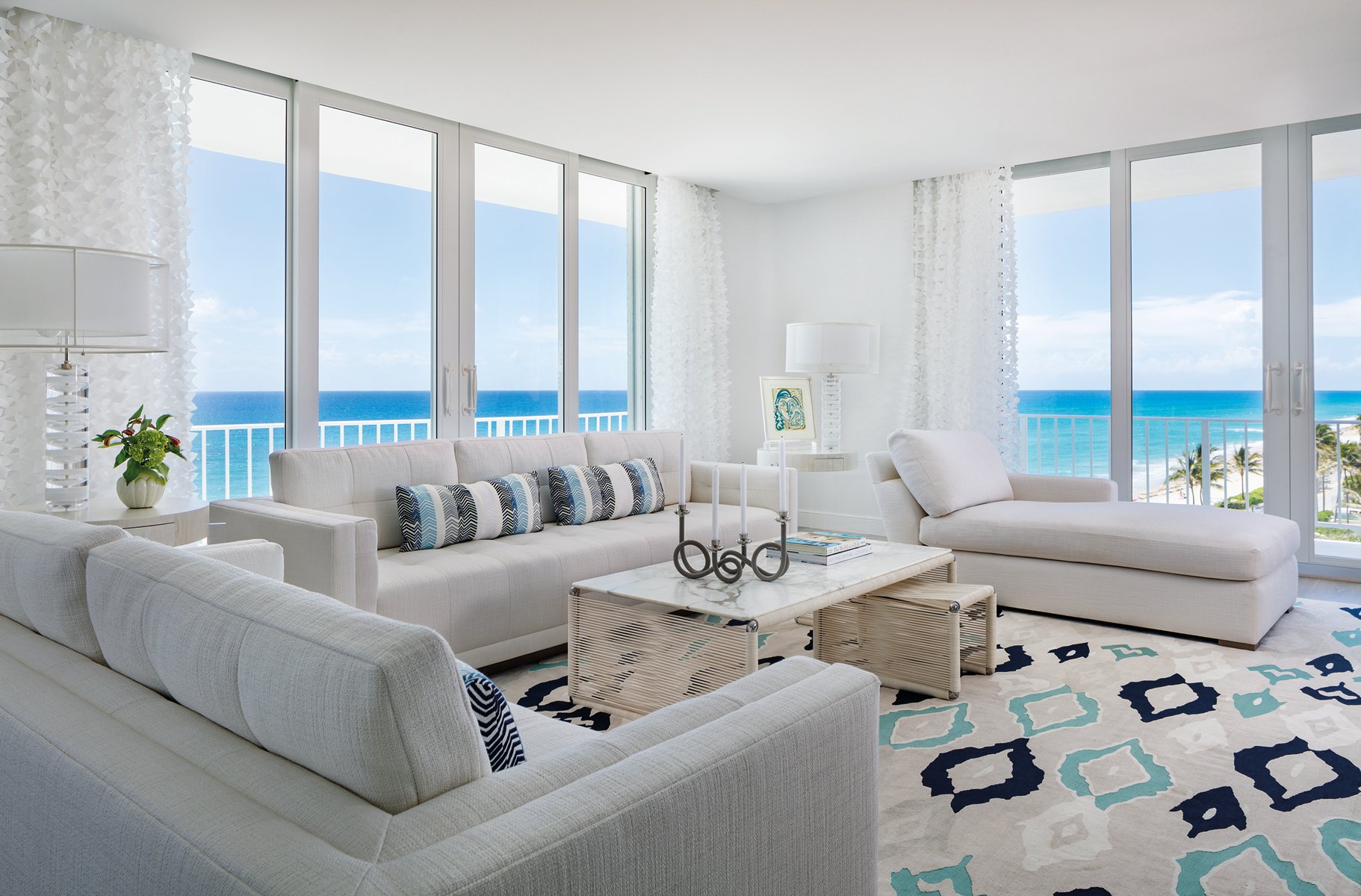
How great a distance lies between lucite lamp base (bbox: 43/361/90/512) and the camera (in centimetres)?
282

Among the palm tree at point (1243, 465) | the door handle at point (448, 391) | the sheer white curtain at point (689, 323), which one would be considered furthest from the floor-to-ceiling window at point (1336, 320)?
the door handle at point (448, 391)

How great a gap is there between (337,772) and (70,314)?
235 centimetres

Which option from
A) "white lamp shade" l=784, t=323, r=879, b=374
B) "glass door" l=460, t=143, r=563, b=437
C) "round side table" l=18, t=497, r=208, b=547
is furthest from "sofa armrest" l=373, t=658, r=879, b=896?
"white lamp shade" l=784, t=323, r=879, b=374

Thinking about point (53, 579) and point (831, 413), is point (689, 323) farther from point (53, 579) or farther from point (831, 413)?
point (53, 579)

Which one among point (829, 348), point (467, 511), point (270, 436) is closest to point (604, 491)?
point (467, 511)

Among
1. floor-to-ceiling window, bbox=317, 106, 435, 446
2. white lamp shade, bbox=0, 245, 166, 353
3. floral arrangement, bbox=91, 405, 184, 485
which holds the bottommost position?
floral arrangement, bbox=91, 405, 184, 485

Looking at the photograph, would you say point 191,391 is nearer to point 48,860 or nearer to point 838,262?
point 48,860

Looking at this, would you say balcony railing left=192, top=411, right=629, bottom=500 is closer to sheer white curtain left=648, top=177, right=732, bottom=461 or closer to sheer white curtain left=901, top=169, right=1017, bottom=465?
sheer white curtain left=648, top=177, right=732, bottom=461

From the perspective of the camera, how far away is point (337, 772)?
905 mm

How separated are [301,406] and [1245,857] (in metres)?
4.00

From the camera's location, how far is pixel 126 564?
1211mm

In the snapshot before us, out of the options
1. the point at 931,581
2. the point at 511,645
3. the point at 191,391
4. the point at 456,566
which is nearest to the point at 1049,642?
the point at 931,581

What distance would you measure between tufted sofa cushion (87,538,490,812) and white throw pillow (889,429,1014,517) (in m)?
3.81

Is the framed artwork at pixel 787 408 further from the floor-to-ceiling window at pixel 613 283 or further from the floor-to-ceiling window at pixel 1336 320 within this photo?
the floor-to-ceiling window at pixel 1336 320
